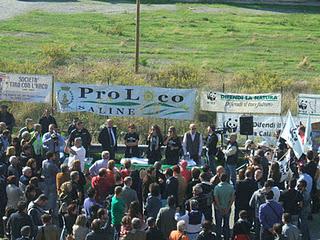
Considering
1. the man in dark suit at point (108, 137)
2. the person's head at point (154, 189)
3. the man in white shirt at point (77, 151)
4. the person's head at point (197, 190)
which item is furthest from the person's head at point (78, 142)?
the person's head at point (197, 190)

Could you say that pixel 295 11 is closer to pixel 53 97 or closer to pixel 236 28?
pixel 236 28

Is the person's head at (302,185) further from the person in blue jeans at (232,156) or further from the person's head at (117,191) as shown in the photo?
the person in blue jeans at (232,156)

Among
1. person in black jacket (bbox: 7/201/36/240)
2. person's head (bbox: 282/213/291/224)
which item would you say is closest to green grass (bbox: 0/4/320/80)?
person's head (bbox: 282/213/291/224)

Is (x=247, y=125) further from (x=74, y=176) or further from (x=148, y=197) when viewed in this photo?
(x=74, y=176)

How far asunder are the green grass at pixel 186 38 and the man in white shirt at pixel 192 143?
18.7 meters

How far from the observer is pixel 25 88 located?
96.7 feet

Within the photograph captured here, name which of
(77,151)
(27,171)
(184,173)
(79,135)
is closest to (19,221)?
(27,171)

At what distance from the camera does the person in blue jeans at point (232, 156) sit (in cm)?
2368

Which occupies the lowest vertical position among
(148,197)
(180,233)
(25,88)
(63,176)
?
(180,233)

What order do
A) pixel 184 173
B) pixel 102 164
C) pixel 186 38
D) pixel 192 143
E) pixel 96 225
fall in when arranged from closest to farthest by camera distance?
pixel 96 225, pixel 184 173, pixel 102 164, pixel 192 143, pixel 186 38

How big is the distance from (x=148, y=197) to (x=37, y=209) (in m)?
2.33

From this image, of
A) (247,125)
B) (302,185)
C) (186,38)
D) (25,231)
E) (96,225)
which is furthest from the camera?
(186,38)

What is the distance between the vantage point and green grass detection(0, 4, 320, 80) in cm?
4603

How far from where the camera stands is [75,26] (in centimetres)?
5531
